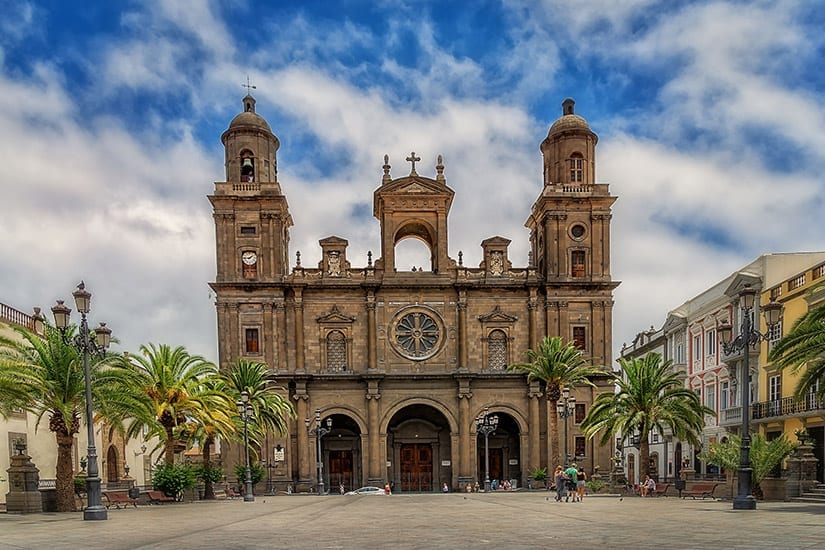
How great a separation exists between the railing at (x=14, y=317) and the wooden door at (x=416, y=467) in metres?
28.5

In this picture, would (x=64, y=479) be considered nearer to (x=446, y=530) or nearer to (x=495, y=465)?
(x=446, y=530)

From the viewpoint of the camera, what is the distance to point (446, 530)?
1806 cm

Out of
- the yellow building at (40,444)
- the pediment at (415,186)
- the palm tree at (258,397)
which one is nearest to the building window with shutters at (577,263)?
the pediment at (415,186)

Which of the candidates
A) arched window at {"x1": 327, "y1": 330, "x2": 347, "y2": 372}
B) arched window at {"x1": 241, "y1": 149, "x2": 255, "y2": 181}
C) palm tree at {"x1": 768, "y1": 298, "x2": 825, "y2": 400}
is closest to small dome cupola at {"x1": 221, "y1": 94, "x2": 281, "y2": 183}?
arched window at {"x1": 241, "y1": 149, "x2": 255, "y2": 181}

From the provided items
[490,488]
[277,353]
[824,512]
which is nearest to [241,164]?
[277,353]

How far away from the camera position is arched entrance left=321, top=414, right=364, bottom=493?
5719 centimetres

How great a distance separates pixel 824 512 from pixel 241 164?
44430 mm

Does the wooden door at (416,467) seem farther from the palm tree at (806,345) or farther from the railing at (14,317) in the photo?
the palm tree at (806,345)

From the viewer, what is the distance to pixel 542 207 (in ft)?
186

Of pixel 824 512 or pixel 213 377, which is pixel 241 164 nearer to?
pixel 213 377

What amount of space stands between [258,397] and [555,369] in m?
17.7

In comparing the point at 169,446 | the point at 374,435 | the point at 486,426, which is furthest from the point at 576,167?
the point at 169,446

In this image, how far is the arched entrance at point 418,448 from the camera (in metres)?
57.7

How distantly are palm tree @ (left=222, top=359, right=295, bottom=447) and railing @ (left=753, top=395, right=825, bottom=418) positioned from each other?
87.8 feet
